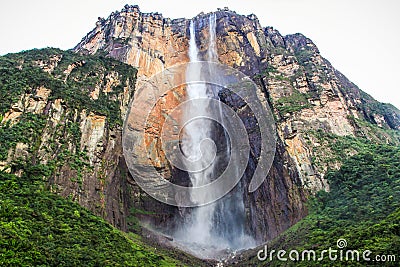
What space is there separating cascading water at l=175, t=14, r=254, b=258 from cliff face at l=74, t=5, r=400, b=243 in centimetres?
180

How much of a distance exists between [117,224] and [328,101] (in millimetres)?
23030

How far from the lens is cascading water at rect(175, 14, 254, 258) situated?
98.8 ft

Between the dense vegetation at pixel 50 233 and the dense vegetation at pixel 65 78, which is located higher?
the dense vegetation at pixel 65 78

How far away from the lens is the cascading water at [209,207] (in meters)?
30.1

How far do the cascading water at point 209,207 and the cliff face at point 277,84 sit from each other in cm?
180

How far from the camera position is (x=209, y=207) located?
33.5m

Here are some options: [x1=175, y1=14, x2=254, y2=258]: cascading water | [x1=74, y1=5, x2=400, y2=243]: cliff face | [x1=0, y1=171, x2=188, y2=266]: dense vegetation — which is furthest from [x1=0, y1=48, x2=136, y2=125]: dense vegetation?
[x1=175, y1=14, x2=254, y2=258]: cascading water

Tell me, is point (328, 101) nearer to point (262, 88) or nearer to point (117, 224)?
point (262, 88)

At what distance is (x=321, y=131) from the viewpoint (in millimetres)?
30266

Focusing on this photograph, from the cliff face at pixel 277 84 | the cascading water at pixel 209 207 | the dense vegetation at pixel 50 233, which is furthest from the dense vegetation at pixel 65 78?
the cascading water at pixel 209 207

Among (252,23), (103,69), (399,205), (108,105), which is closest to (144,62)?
(103,69)

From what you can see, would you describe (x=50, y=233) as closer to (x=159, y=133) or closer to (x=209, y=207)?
(x=209, y=207)

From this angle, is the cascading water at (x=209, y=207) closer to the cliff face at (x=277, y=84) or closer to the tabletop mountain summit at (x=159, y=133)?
the tabletop mountain summit at (x=159, y=133)

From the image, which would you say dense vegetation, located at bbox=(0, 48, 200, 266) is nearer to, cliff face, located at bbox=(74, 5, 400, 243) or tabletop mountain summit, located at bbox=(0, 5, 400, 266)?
tabletop mountain summit, located at bbox=(0, 5, 400, 266)
